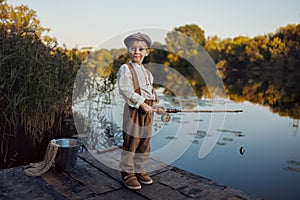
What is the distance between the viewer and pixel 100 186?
209 cm

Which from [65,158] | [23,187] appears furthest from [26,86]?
[23,187]

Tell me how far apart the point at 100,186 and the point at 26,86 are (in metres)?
1.96

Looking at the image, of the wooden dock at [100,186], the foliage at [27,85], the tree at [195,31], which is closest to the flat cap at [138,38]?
the wooden dock at [100,186]

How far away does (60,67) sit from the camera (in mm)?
4117

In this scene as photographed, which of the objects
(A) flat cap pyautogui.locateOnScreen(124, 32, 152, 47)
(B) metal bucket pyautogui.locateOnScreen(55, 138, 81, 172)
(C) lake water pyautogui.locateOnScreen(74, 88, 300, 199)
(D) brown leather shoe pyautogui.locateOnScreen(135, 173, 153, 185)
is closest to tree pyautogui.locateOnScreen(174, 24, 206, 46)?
(C) lake water pyautogui.locateOnScreen(74, 88, 300, 199)

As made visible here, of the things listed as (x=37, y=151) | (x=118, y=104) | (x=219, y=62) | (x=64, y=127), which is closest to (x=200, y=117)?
(x=118, y=104)

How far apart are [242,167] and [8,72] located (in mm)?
3342

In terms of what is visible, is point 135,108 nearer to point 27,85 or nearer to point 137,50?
point 137,50

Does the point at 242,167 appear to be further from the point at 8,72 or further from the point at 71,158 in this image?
the point at 8,72

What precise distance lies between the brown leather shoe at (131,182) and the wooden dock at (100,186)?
0.11 feet

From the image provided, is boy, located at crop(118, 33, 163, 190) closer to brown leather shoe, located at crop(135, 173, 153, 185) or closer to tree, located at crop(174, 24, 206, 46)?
brown leather shoe, located at crop(135, 173, 153, 185)

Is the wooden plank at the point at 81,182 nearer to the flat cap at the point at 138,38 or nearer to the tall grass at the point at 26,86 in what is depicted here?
the flat cap at the point at 138,38

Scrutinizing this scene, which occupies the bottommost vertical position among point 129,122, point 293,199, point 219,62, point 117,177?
point 293,199

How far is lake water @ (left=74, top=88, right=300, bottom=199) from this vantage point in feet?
10.5
